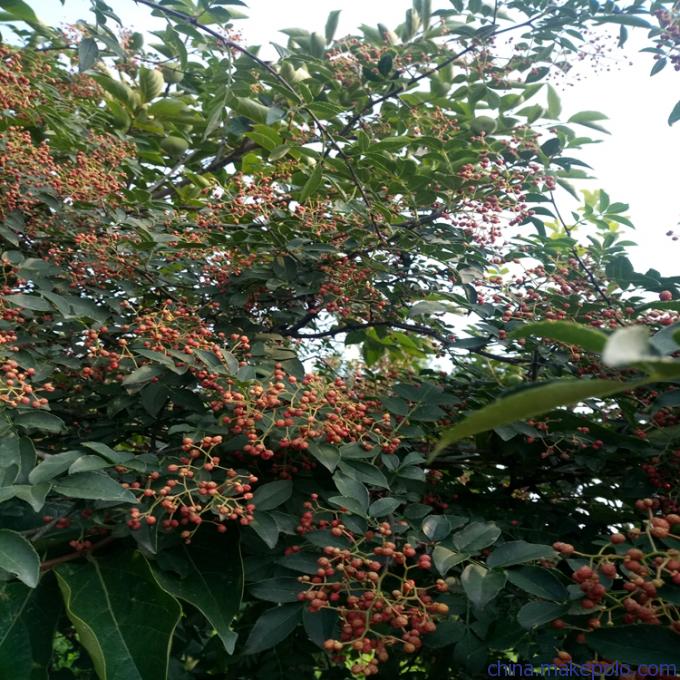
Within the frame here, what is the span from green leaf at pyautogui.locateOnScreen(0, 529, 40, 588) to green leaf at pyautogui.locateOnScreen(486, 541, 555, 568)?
2.61 feet

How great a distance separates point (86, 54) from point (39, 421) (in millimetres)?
1336

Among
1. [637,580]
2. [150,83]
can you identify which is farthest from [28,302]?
[150,83]

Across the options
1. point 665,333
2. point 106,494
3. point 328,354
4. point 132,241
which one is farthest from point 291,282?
point 665,333

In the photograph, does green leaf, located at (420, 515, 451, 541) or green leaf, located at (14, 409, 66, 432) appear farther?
green leaf, located at (14, 409, 66, 432)

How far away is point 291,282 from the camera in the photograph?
2.09m

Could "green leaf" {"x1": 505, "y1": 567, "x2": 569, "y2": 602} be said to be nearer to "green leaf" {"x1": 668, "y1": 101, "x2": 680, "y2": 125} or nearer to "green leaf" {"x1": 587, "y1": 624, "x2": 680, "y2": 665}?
"green leaf" {"x1": 587, "y1": 624, "x2": 680, "y2": 665}

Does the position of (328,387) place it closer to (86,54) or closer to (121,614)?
(121,614)

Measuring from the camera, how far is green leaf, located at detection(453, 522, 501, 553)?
1.27 metres

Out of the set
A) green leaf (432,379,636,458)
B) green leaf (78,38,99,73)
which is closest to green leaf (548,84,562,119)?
green leaf (78,38,99,73)

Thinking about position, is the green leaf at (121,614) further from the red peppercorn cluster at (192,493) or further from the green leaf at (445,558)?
the green leaf at (445,558)

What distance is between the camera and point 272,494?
1.44m

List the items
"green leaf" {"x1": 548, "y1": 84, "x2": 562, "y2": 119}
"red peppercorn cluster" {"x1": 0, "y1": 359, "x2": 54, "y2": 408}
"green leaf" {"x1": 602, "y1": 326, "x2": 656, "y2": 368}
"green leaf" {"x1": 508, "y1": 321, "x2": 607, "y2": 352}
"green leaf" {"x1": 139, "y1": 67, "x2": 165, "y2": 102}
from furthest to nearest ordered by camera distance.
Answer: "green leaf" {"x1": 139, "y1": 67, "x2": 165, "y2": 102} < "green leaf" {"x1": 548, "y1": 84, "x2": 562, "y2": 119} < "red peppercorn cluster" {"x1": 0, "y1": 359, "x2": 54, "y2": 408} < "green leaf" {"x1": 508, "y1": 321, "x2": 607, "y2": 352} < "green leaf" {"x1": 602, "y1": 326, "x2": 656, "y2": 368}

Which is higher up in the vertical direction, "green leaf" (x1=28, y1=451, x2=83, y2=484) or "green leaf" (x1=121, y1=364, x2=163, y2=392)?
"green leaf" (x1=121, y1=364, x2=163, y2=392)

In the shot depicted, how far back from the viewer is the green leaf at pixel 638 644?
0.99m
